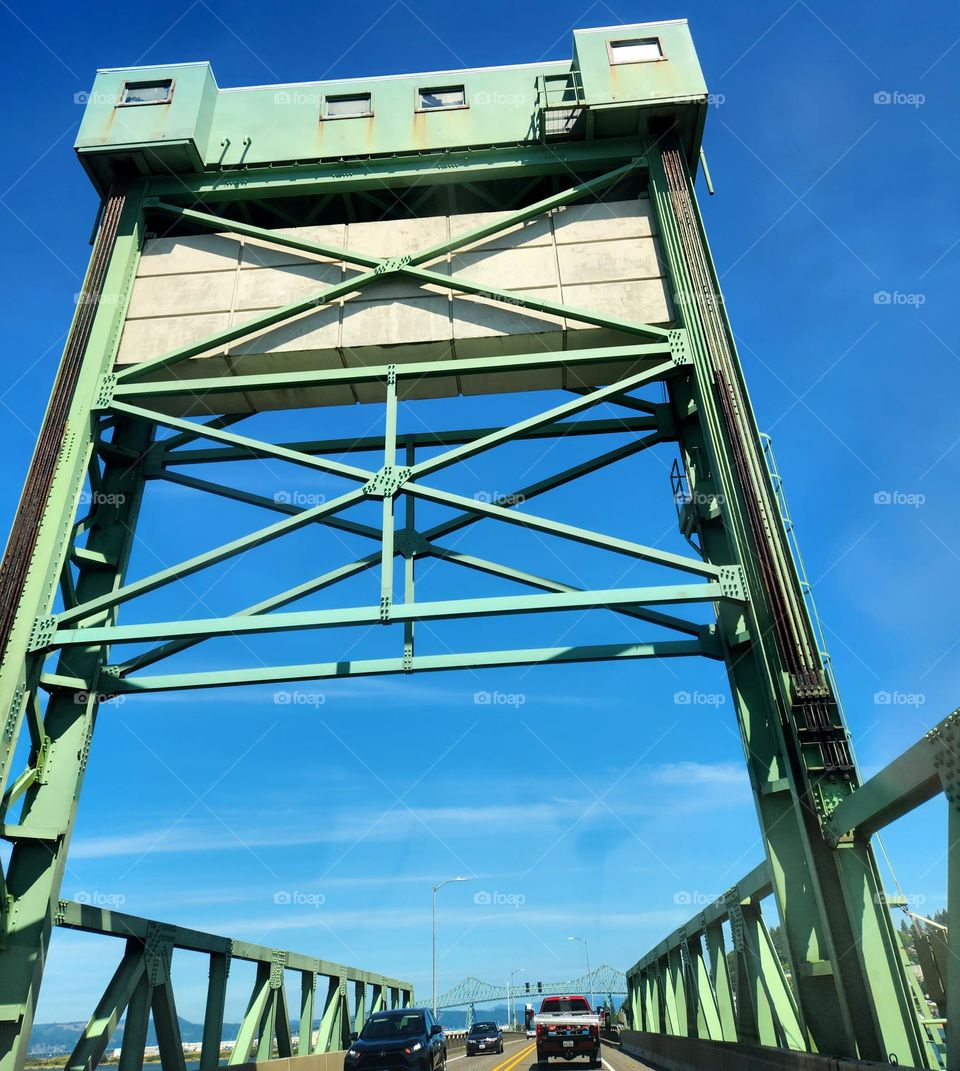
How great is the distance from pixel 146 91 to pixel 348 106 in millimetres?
3909

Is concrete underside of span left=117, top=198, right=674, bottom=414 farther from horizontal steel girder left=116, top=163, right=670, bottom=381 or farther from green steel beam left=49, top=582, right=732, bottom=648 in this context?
green steel beam left=49, top=582, right=732, bottom=648

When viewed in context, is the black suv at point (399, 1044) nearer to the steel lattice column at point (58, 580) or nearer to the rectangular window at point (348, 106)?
the steel lattice column at point (58, 580)

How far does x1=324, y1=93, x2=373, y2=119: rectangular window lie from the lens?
16.0 m

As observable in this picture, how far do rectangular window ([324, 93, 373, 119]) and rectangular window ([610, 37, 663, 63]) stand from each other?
479cm

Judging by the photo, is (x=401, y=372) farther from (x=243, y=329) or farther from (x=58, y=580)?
(x=58, y=580)

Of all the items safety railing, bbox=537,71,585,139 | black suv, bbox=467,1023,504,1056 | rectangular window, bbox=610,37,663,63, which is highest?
rectangular window, bbox=610,37,663,63

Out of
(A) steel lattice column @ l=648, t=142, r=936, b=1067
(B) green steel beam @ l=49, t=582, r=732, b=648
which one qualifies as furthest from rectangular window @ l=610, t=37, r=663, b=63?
(B) green steel beam @ l=49, t=582, r=732, b=648

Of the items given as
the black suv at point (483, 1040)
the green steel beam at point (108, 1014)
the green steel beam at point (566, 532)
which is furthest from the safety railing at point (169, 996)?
the black suv at point (483, 1040)

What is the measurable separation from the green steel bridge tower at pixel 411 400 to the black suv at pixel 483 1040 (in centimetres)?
2341

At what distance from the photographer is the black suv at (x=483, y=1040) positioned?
3681 centimetres

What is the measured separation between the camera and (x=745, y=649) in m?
12.0

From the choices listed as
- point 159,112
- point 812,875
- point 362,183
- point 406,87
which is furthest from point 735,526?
point 159,112

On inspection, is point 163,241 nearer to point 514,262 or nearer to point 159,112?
Result: point 159,112

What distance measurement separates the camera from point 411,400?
14.8 metres
